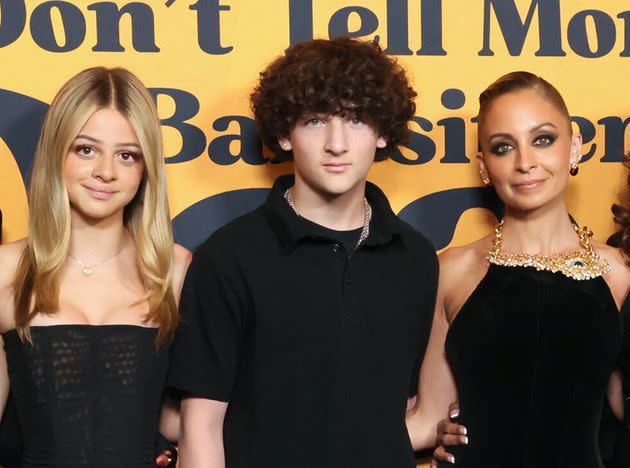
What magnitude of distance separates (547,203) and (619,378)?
530mm

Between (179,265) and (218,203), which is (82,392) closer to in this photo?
(179,265)

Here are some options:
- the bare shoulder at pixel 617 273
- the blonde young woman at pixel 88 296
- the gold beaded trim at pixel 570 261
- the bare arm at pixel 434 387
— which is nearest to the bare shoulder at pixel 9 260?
the blonde young woman at pixel 88 296

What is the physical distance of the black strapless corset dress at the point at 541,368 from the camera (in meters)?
2.83

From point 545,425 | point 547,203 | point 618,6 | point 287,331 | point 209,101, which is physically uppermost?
point 618,6

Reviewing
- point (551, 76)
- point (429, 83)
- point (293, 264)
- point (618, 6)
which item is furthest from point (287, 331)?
point (618, 6)

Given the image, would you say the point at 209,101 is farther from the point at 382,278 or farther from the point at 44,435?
the point at 44,435

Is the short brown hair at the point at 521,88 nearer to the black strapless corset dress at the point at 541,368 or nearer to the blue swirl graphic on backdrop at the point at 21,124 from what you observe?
the black strapless corset dress at the point at 541,368

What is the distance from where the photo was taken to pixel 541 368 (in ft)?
9.30

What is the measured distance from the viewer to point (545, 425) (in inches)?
112

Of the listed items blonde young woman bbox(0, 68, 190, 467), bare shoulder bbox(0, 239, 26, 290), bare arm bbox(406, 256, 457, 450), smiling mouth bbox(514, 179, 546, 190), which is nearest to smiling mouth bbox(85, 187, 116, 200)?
blonde young woman bbox(0, 68, 190, 467)

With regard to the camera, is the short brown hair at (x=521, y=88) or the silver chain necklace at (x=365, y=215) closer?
the silver chain necklace at (x=365, y=215)

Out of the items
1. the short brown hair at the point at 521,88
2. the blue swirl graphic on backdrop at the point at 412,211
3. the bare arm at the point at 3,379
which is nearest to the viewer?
the bare arm at the point at 3,379

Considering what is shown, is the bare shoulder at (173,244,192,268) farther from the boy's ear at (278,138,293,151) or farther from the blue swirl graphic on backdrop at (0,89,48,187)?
the blue swirl graphic on backdrop at (0,89,48,187)

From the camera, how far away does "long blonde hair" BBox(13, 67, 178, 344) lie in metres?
2.67
